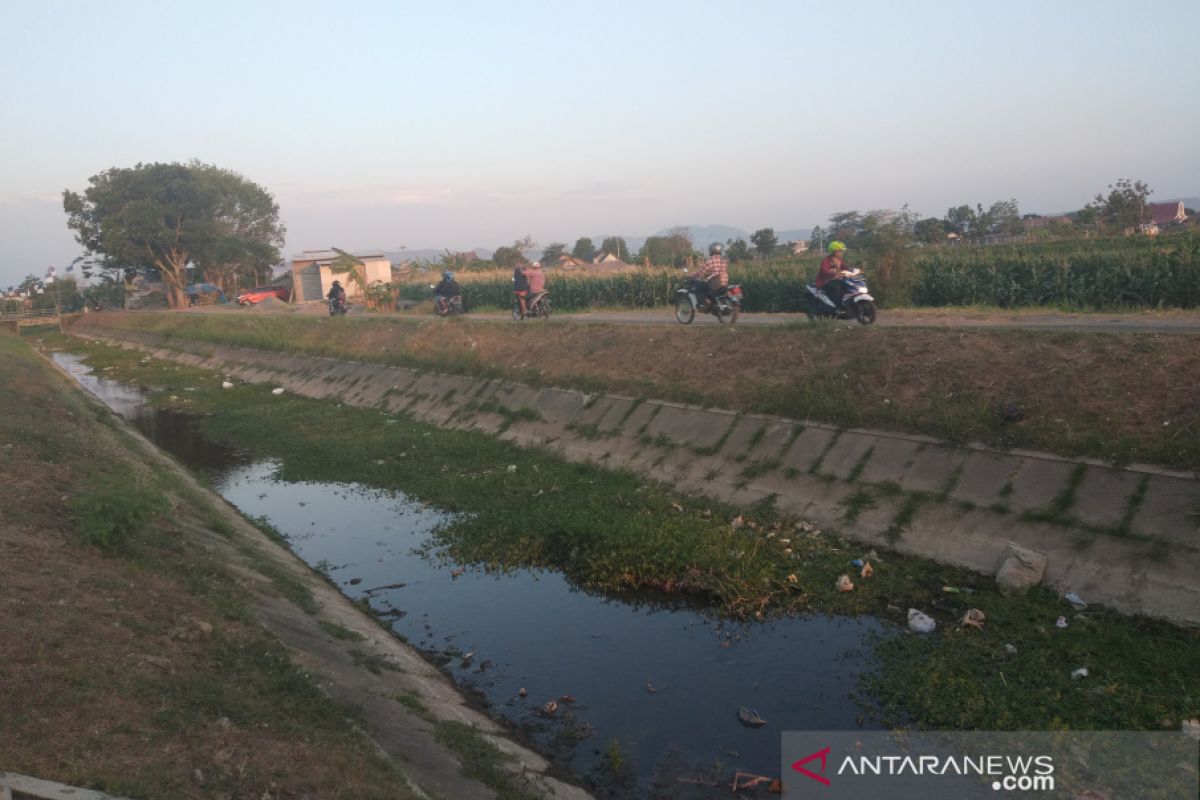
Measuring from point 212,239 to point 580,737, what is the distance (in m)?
62.5

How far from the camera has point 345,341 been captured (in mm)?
27406

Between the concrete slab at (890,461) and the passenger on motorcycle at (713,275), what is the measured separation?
8.23m

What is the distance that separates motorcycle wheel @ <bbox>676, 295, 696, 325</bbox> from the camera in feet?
60.4

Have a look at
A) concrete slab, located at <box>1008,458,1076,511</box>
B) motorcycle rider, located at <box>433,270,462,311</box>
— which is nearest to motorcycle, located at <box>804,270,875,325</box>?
concrete slab, located at <box>1008,458,1076,511</box>

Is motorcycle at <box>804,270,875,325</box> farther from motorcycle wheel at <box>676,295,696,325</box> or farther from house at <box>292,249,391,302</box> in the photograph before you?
house at <box>292,249,391,302</box>

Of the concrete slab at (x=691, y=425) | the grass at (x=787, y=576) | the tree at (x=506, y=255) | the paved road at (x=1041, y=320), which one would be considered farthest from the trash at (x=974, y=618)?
the tree at (x=506, y=255)

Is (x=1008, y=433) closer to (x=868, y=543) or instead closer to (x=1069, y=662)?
(x=868, y=543)

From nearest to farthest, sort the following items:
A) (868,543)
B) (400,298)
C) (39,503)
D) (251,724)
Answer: (251,724), (39,503), (868,543), (400,298)

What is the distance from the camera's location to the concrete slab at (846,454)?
1023 cm

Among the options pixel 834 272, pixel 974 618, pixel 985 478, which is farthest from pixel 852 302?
pixel 974 618

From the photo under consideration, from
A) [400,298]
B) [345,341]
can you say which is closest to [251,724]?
[345,341]

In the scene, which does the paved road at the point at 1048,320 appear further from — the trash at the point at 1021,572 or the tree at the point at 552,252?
the tree at the point at 552,252

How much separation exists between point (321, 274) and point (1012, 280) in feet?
140

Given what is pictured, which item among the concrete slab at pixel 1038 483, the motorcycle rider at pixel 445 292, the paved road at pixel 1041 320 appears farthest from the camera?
the motorcycle rider at pixel 445 292
